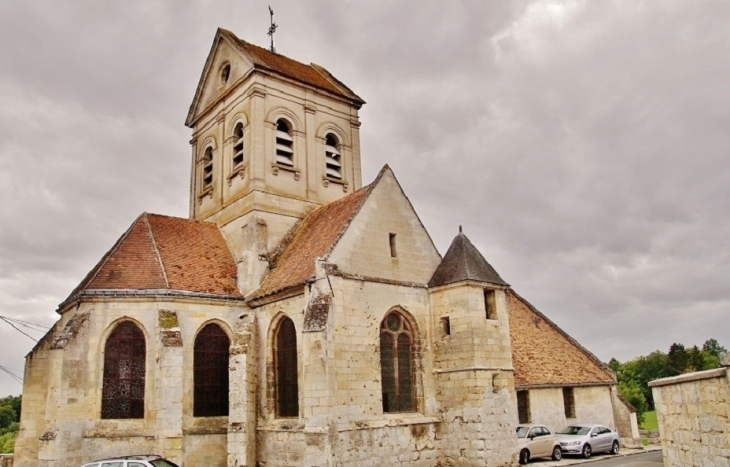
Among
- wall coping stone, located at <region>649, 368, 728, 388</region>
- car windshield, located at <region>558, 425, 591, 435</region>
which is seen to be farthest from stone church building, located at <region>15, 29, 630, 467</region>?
A: wall coping stone, located at <region>649, 368, 728, 388</region>

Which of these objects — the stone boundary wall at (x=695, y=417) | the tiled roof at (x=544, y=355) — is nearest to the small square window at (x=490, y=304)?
the tiled roof at (x=544, y=355)

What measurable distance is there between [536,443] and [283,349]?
9229mm

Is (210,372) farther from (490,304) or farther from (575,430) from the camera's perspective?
(575,430)

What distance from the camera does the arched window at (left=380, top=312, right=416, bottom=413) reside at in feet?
65.1

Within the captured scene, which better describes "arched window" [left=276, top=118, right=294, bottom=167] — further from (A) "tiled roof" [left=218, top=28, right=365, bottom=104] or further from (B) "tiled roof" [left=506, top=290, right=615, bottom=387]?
(B) "tiled roof" [left=506, top=290, right=615, bottom=387]

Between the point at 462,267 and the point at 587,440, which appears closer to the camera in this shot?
the point at 462,267

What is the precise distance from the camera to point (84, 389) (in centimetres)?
1906

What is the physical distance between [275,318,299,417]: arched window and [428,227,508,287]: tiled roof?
4.94 meters

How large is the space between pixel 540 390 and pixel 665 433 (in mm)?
11781

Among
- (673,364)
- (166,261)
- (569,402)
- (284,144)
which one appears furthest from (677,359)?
(166,261)

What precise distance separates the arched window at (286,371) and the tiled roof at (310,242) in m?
1.37

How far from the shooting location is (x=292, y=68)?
90.4ft

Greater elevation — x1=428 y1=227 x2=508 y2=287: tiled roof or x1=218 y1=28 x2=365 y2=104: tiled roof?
x1=218 y1=28 x2=365 y2=104: tiled roof

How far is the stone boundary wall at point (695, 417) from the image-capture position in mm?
10562
